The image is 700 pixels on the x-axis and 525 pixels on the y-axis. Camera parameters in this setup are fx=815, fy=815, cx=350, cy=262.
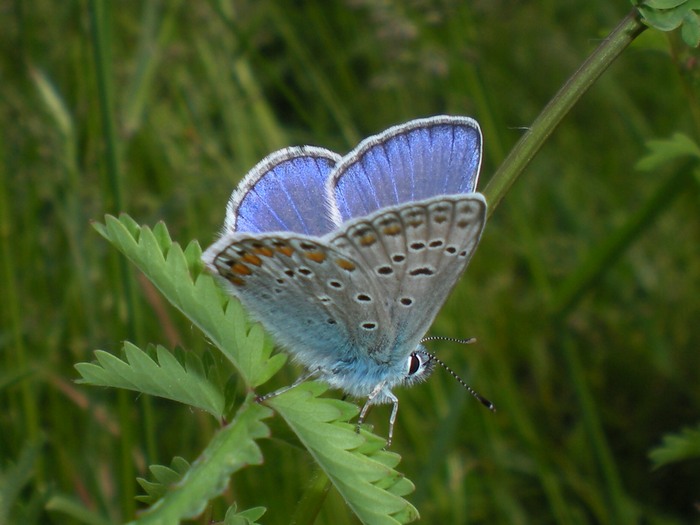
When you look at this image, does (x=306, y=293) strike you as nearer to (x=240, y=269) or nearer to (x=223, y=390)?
(x=240, y=269)

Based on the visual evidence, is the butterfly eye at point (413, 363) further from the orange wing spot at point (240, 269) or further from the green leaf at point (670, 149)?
the green leaf at point (670, 149)

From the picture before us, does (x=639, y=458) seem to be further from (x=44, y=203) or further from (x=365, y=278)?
(x=44, y=203)

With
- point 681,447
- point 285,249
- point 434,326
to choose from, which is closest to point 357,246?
point 285,249

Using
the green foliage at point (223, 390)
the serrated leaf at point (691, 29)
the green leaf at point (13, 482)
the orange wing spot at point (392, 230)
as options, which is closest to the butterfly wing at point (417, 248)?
the orange wing spot at point (392, 230)

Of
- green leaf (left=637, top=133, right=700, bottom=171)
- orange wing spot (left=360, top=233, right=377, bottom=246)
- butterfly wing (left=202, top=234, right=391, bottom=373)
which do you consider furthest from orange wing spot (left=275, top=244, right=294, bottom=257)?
green leaf (left=637, top=133, right=700, bottom=171)

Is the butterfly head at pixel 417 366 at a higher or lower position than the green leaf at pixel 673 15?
lower
